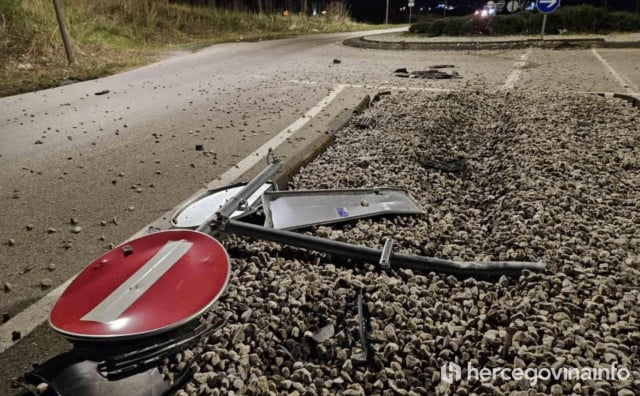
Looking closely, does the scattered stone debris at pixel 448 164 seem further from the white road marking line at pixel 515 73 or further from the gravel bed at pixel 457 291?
the white road marking line at pixel 515 73

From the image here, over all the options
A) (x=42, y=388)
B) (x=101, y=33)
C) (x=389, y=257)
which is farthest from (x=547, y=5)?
(x=42, y=388)

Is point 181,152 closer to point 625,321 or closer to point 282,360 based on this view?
point 282,360

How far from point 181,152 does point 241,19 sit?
1981cm

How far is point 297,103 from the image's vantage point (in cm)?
661

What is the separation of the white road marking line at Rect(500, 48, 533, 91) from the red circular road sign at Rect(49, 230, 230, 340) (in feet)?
22.0

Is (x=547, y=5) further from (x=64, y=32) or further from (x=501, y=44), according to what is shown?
(x=64, y=32)

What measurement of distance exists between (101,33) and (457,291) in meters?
14.9

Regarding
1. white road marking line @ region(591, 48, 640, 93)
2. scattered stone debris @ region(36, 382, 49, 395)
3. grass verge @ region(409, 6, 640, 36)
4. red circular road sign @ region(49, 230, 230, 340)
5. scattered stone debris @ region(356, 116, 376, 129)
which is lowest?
scattered stone debris @ region(36, 382, 49, 395)

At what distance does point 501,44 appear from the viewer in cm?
1399

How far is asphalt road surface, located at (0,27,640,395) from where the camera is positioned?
2744 millimetres

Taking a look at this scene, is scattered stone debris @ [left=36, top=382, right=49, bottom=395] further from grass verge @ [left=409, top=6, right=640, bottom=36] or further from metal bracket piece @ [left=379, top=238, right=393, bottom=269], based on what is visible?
grass verge @ [left=409, top=6, right=640, bottom=36]

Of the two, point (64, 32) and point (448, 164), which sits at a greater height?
point (64, 32)

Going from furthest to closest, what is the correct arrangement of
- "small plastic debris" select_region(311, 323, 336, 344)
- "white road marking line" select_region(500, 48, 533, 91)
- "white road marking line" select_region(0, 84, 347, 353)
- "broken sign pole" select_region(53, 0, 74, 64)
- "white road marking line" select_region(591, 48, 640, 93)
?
"broken sign pole" select_region(53, 0, 74, 64), "white road marking line" select_region(500, 48, 533, 91), "white road marking line" select_region(591, 48, 640, 93), "white road marking line" select_region(0, 84, 347, 353), "small plastic debris" select_region(311, 323, 336, 344)

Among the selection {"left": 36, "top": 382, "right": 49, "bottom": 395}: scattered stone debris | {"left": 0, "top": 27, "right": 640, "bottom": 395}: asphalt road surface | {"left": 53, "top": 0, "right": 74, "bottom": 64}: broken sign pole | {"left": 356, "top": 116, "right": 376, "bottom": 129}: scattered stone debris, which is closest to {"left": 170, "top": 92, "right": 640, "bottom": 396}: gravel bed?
{"left": 36, "top": 382, "right": 49, "bottom": 395}: scattered stone debris
